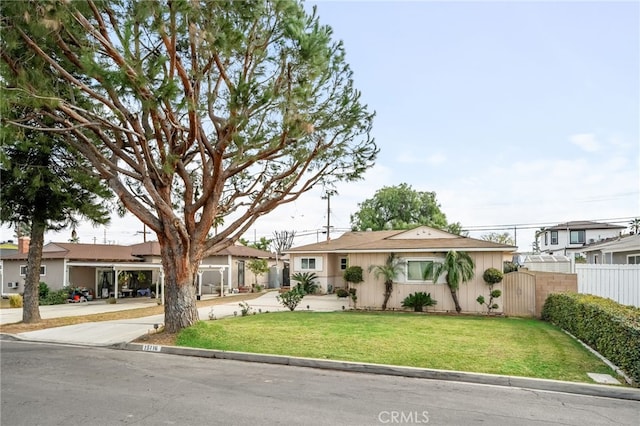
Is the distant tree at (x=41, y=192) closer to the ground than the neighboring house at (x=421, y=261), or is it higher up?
higher up

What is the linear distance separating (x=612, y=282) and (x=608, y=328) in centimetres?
599

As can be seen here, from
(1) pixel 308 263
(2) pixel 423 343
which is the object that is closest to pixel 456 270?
(2) pixel 423 343

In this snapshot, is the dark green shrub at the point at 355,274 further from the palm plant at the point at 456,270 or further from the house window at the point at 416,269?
the palm plant at the point at 456,270

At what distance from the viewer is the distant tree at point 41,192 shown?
14.7m

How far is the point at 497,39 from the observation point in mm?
12617

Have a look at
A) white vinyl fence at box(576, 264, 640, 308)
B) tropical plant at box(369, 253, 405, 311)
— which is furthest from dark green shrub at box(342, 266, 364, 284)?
white vinyl fence at box(576, 264, 640, 308)

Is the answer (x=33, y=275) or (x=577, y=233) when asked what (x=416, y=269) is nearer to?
(x=33, y=275)

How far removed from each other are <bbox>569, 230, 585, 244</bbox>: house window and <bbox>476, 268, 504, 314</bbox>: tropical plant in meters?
42.0

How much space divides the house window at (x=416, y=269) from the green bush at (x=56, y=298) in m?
20.1

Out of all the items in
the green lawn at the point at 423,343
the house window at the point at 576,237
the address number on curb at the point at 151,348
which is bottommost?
the address number on curb at the point at 151,348

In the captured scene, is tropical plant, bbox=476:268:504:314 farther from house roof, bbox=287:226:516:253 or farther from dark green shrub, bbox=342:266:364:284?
dark green shrub, bbox=342:266:364:284

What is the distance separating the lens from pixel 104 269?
3136cm

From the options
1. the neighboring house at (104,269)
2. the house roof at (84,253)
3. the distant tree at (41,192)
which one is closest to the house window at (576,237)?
the neighboring house at (104,269)

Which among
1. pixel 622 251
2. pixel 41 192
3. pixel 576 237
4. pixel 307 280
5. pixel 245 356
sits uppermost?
pixel 41 192
